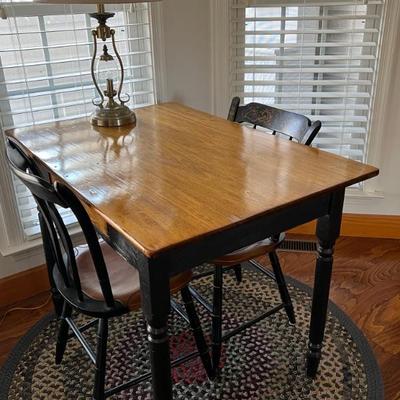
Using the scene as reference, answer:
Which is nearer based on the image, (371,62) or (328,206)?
(328,206)

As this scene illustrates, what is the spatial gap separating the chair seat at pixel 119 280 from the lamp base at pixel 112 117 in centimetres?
51

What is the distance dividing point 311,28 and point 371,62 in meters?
0.35

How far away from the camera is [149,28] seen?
7.28ft

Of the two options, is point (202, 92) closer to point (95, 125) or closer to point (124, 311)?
point (95, 125)

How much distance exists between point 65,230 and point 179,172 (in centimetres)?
36

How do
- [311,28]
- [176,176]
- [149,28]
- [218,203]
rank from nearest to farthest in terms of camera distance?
1. [218,203]
2. [176,176]
3. [149,28]
4. [311,28]

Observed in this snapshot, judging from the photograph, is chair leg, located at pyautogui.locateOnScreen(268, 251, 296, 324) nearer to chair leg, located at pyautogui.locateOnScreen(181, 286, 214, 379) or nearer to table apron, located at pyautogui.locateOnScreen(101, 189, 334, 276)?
chair leg, located at pyautogui.locateOnScreen(181, 286, 214, 379)

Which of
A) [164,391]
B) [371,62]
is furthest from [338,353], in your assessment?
[371,62]

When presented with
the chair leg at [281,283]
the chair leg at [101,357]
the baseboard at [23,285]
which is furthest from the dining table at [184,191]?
the baseboard at [23,285]

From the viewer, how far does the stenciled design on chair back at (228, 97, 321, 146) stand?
1.66 metres

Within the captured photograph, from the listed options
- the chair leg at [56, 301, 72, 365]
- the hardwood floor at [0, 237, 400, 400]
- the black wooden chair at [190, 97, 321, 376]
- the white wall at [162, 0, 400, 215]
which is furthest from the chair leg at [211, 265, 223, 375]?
the white wall at [162, 0, 400, 215]

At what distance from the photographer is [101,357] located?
1479mm

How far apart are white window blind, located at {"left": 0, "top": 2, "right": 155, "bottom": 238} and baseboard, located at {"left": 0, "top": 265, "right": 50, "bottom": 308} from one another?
0.62 feet

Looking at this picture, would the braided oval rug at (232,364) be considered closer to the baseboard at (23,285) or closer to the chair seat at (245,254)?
the baseboard at (23,285)
